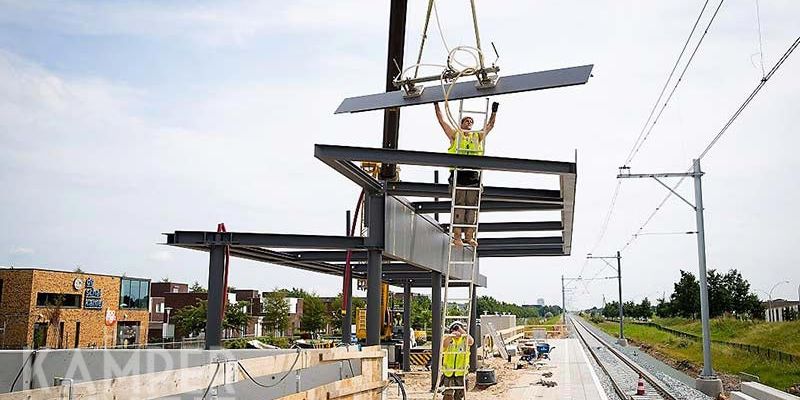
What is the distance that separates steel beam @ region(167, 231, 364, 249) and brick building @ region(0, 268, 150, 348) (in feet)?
94.5

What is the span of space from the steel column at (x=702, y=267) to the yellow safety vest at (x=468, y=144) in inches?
551

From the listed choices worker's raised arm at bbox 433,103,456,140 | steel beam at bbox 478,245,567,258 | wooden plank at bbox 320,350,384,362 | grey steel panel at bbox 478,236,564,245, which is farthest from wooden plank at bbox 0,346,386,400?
steel beam at bbox 478,245,567,258

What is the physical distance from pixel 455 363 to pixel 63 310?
40.3 m

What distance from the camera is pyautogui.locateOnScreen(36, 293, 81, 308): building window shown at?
44.5 meters

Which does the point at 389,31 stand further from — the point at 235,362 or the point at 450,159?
the point at 235,362

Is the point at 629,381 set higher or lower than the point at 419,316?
lower

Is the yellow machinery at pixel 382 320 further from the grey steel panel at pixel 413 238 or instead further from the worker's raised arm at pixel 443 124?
the worker's raised arm at pixel 443 124

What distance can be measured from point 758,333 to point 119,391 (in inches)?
1614

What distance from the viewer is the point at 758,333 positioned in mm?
39750

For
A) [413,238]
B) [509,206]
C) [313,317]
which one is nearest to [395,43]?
[509,206]

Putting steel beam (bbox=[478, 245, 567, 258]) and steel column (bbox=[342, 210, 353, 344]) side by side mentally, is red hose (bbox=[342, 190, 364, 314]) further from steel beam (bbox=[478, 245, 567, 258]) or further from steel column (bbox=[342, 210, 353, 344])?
steel beam (bbox=[478, 245, 567, 258])

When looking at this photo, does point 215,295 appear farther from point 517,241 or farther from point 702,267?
point 702,267

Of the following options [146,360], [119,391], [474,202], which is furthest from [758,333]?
[119,391]

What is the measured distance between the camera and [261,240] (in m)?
15.4
